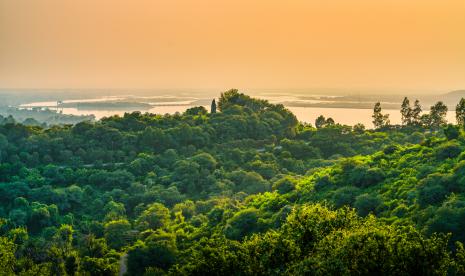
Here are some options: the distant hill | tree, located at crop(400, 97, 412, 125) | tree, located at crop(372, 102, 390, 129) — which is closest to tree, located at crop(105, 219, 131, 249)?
tree, located at crop(372, 102, 390, 129)

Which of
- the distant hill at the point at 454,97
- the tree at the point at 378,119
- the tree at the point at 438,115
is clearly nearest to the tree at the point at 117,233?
the tree at the point at 438,115

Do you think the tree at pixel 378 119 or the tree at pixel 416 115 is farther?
the tree at pixel 378 119

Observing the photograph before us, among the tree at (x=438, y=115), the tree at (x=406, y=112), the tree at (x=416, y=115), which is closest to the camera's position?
the tree at (x=438, y=115)

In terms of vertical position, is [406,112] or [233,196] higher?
[406,112]

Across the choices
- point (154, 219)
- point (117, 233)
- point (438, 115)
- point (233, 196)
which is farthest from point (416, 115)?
point (117, 233)

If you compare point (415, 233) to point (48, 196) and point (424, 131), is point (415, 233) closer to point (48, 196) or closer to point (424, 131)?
point (48, 196)

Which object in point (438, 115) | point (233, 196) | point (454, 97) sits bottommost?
point (233, 196)

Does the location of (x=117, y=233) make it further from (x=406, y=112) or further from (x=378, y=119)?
(x=406, y=112)

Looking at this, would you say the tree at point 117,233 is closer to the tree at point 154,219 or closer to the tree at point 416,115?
the tree at point 154,219

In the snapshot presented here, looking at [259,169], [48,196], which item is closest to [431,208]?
[259,169]
